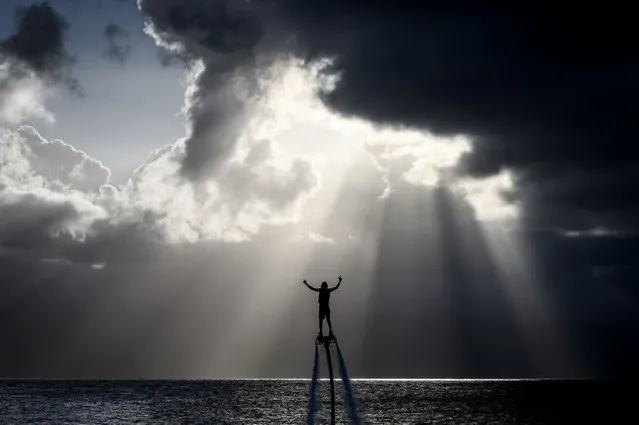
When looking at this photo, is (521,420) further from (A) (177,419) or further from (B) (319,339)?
(B) (319,339)

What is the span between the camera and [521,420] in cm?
15275

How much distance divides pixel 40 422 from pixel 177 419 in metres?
27.8

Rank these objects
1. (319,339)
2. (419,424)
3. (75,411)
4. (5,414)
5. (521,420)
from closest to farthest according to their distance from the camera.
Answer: (319,339) → (419,424) → (521,420) → (5,414) → (75,411)

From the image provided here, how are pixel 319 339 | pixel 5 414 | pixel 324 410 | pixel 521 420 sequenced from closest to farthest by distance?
pixel 319 339, pixel 521 420, pixel 324 410, pixel 5 414

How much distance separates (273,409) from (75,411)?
2030 inches

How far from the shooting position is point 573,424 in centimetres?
14438

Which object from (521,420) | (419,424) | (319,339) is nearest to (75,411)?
(419,424)

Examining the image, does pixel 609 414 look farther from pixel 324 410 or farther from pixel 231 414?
pixel 231 414

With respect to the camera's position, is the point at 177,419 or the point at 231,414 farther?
the point at 231,414

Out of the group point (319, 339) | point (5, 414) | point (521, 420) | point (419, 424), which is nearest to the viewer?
point (319, 339)

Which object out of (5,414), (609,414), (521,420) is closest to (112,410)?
(5,414)

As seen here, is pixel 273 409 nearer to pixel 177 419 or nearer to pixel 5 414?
pixel 177 419

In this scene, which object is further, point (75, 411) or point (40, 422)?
point (75, 411)

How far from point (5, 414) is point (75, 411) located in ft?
57.9
